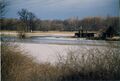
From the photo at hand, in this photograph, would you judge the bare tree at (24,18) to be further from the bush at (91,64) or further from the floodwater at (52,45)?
the bush at (91,64)

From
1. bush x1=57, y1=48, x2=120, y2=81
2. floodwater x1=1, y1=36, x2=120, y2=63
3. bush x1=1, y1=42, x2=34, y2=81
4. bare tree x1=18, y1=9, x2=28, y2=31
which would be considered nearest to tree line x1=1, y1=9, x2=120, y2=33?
bare tree x1=18, y1=9, x2=28, y2=31

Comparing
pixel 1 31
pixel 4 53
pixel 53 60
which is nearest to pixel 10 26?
pixel 1 31

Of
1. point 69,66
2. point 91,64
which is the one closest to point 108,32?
point 91,64

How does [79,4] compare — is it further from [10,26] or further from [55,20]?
[10,26]

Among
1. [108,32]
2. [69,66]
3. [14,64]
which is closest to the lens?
[14,64]

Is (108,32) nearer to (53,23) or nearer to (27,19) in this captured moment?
(53,23)

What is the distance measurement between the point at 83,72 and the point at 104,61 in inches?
11.6

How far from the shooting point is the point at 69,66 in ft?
10.8

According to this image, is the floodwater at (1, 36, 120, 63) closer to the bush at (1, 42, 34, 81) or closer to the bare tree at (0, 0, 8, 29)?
the bush at (1, 42, 34, 81)

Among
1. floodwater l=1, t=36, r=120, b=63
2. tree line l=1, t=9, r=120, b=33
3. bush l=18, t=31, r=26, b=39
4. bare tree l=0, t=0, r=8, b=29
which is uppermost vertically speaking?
bare tree l=0, t=0, r=8, b=29

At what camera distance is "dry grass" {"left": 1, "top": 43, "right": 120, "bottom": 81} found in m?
3.04

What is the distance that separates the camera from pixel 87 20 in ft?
10.1

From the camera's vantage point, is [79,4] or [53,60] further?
[53,60]

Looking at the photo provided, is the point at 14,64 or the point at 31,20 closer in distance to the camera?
the point at 31,20
